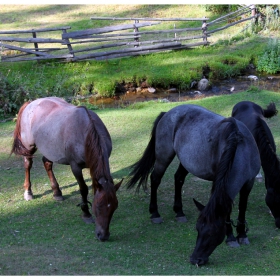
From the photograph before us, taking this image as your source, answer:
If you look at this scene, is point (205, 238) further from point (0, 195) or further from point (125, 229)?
point (0, 195)

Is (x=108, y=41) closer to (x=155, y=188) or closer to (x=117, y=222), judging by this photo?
(x=155, y=188)

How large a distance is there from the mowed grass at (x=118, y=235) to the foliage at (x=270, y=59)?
32.9 ft

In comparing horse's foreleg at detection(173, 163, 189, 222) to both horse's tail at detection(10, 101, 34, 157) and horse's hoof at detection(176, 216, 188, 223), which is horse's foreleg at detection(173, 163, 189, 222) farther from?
horse's tail at detection(10, 101, 34, 157)

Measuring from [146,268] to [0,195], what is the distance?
3.63 meters

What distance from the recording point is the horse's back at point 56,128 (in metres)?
6.68

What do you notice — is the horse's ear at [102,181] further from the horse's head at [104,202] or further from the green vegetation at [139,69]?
the green vegetation at [139,69]

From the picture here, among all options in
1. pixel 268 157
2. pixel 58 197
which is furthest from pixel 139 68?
pixel 268 157

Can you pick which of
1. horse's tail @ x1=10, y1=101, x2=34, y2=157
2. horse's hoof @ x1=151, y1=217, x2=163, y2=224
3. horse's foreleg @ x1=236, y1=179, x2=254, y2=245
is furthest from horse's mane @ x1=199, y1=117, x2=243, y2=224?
horse's tail @ x1=10, y1=101, x2=34, y2=157

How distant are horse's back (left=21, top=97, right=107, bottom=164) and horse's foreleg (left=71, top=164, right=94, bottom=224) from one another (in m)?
0.16

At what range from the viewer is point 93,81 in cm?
1623

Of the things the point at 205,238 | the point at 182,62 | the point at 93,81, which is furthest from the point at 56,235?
the point at 182,62

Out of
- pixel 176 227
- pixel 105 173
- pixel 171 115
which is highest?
pixel 171 115

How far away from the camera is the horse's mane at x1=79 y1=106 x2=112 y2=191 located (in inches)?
237

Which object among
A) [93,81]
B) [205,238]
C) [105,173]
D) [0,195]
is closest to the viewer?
[205,238]
